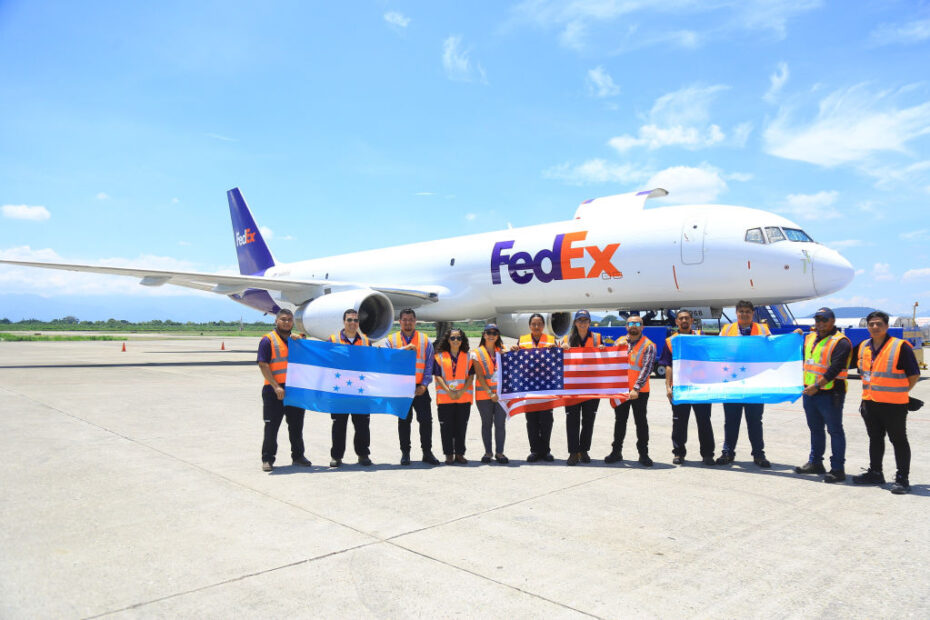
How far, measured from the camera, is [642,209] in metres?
15.7

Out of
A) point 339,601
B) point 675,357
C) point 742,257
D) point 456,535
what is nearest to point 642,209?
point 742,257

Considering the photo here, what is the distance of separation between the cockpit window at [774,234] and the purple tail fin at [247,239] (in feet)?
66.6

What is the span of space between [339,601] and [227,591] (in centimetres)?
61

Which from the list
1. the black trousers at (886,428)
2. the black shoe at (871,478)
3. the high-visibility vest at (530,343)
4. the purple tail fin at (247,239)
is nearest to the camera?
the black trousers at (886,428)

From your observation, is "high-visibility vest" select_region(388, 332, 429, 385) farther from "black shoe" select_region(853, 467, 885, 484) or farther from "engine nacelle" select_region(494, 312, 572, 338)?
"engine nacelle" select_region(494, 312, 572, 338)

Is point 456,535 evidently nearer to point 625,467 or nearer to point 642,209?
point 625,467

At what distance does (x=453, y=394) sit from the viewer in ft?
20.9

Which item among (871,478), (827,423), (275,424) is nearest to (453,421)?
(275,424)

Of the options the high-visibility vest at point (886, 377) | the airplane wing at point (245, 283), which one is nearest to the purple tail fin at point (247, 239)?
the airplane wing at point (245, 283)

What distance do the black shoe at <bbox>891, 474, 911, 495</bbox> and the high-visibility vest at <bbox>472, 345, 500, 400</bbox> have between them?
357 centimetres

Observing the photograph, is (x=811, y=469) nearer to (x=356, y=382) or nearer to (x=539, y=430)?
(x=539, y=430)

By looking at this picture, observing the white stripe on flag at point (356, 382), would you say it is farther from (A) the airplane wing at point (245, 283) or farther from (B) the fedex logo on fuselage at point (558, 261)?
(A) the airplane wing at point (245, 283)

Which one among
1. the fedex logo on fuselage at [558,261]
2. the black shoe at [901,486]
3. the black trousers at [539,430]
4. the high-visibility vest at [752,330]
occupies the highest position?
the fedex logo on fuselage at [558,261]

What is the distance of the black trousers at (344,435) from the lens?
241 inches
